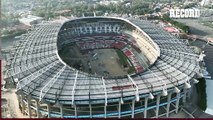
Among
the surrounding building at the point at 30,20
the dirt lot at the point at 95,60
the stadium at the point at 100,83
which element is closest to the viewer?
the stadium at the point at 100,83

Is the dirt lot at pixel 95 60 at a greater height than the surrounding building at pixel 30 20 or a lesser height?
lesser

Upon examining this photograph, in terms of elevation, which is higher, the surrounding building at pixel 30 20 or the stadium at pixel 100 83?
the surrounding building at pixel 30 20

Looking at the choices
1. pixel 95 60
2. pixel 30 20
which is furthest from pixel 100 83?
pixel 30 20

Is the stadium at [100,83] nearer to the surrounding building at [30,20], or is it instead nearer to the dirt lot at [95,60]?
the dirt lot at [95,60]

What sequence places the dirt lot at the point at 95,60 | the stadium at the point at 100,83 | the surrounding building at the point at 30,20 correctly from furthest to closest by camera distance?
the surrounding building at the point at 30,20 < the dirt lot at the point at 95,60 < the stadium at the point at 100,83

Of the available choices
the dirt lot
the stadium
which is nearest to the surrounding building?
the dirt lot

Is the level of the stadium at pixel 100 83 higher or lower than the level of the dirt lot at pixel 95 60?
higher

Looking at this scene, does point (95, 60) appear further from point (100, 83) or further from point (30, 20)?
point (30, 20)

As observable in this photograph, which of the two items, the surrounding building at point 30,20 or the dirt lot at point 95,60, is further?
the surrounding building at point 30,20

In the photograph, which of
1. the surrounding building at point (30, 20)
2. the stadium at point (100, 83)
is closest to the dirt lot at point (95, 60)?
the stadium at point (100, 83)

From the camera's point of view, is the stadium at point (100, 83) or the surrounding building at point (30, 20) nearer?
the stadium at point (100, 83)

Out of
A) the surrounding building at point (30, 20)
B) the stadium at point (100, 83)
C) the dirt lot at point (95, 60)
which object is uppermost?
the surrounding building at point (30, 20)

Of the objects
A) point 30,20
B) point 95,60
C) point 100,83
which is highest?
point 30,20
